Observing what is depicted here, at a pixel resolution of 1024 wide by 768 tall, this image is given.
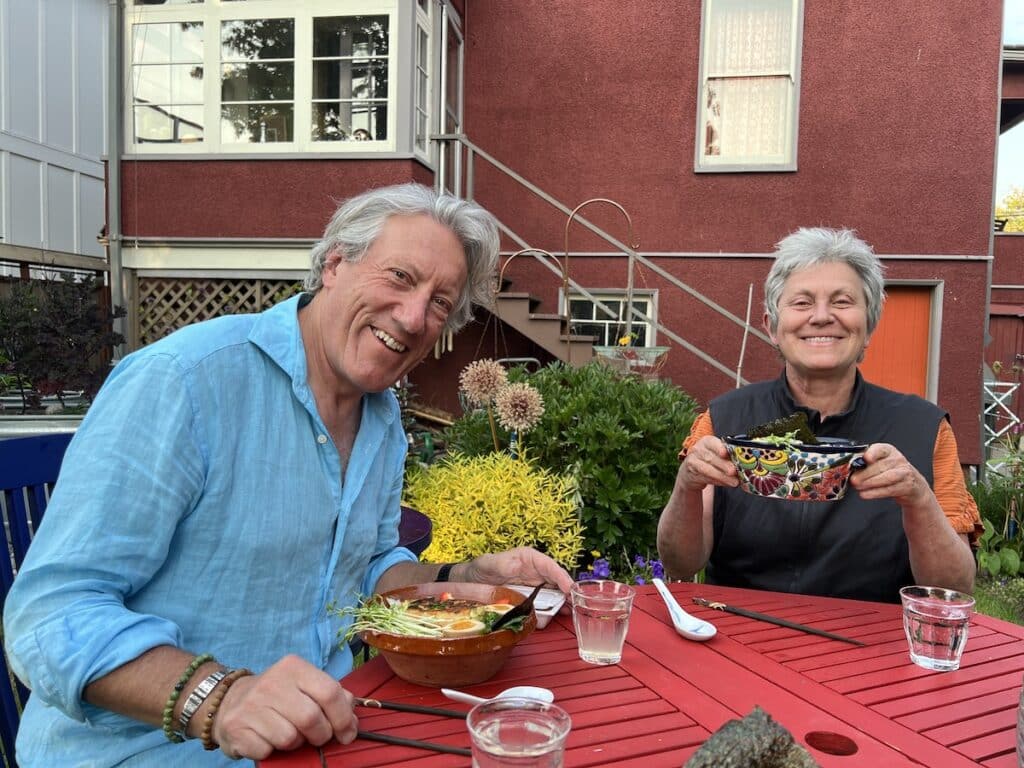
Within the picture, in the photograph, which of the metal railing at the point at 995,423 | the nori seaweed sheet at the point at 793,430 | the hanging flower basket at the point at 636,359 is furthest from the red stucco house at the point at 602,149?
the nori seaweed sheet at the point at 793,430

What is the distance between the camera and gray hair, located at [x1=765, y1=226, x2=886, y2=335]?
2186 millimetres

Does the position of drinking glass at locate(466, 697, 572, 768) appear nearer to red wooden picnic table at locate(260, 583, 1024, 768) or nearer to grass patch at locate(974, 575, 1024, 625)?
red wooden picnic table at locate(260, 583, 1024, 768)

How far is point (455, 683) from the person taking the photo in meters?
1.27

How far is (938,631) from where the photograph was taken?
1.42 metres

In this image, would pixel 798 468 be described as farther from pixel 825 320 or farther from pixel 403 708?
pixel 403 708

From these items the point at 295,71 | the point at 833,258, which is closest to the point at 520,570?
the point at 833,258

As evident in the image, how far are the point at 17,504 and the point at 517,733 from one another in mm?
1323

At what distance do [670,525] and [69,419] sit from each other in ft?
13.9

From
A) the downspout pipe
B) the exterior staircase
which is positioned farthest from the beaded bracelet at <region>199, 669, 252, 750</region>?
the downspout pipe

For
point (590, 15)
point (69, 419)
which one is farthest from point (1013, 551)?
point (590, 15)

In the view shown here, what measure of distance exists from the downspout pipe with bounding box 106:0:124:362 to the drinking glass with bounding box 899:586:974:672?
7.80 metres

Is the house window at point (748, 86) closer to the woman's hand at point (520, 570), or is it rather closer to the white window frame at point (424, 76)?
the white window frame at point (424, 76)

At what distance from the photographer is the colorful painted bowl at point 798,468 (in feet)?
A: 5.08

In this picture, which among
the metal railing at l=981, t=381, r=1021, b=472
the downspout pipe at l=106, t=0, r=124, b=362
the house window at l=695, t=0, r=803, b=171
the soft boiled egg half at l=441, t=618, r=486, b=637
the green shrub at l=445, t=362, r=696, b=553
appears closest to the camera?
the soft boiled egg half at l=441, t=618, r=486, b=637
